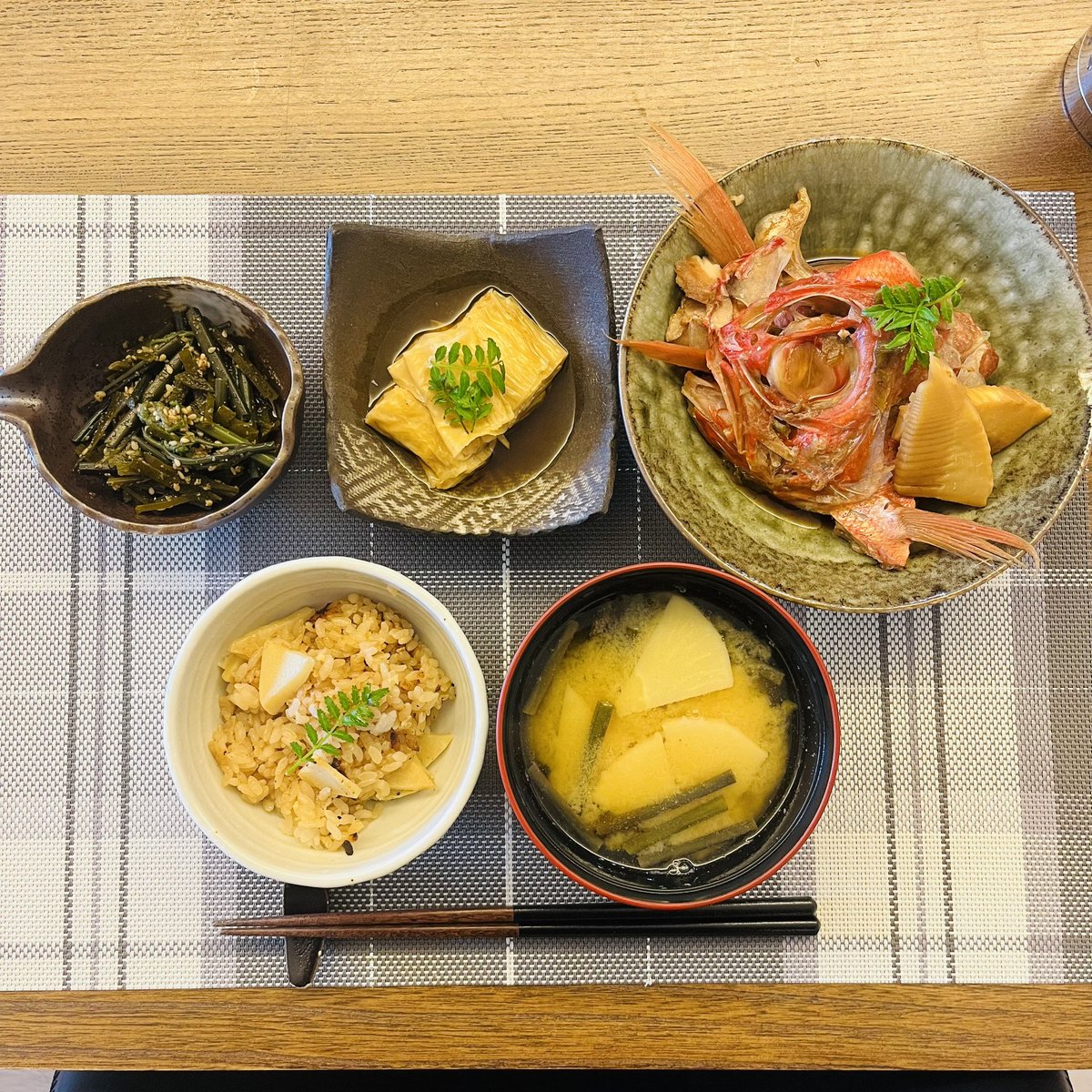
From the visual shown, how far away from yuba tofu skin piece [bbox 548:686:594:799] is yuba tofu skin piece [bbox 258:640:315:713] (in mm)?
371

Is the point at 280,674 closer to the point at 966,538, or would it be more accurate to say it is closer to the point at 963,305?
the point at 966,538

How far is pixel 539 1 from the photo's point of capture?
4.91ft

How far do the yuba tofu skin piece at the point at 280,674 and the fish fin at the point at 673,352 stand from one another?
64cm

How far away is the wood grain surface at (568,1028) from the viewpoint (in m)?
1.39

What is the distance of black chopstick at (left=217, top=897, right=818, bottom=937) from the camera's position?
1.36 meters

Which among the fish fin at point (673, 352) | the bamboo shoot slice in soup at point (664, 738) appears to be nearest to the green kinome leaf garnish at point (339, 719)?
the bamboo shoot slice in soup at point (664, 738)

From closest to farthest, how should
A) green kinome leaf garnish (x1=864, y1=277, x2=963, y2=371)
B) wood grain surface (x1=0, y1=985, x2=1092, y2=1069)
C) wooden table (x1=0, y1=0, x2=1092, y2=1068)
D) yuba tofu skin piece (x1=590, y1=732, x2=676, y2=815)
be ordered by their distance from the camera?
green kinome leaf garnish (x1=864, y1=277, x2=963, y2=371) → yuba tofu skin piece (x1=590, y1=732, x2=676, y2=815) → wood grain surface (x1=0, y1=985, x2=1092, y2=1069) → wooden table (x1=0, y1=0, x2=1092, y2=1068)

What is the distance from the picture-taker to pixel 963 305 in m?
1.32

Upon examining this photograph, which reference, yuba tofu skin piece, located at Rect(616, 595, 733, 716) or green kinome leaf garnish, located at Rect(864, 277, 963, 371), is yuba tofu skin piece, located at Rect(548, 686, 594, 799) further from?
green kinome leaf garnish, located at Rect(864, 277, 963, 371)

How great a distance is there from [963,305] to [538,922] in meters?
1.13

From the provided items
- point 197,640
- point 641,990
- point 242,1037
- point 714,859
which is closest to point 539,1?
point 197,640

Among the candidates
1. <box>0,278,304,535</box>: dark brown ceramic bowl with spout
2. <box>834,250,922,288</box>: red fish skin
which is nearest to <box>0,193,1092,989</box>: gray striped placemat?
<box>0,278,304,535</box>: dark brown ceramic bowl with spout

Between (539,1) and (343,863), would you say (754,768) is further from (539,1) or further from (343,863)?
(539,1)

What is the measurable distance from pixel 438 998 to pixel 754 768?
2.03 ft
